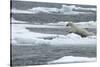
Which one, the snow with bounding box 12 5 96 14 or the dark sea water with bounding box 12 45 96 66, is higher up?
the snow with bounding box 12 5 96 14

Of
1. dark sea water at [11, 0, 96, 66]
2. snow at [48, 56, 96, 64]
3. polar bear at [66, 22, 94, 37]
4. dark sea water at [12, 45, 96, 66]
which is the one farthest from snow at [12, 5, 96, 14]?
snow at [48, 56, 96, 64]

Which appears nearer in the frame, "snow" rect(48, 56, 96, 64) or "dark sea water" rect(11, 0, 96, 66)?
"dark sea water" rect(11, 0, 96, 66)

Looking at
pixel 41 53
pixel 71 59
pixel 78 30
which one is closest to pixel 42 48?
pixel 41 53

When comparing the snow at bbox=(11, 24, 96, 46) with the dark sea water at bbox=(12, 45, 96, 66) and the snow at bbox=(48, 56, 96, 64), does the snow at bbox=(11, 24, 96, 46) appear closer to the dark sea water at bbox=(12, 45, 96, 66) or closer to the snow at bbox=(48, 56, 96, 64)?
the dark sea water at bbox=(12, 45, 96, 66)

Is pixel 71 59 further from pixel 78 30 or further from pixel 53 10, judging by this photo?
pixel 53 10

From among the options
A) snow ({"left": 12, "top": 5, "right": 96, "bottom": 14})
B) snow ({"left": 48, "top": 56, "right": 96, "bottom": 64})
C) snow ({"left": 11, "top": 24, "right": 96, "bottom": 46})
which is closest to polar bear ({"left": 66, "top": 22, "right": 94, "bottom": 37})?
snow ({"left": 11, "top": 24, "right": 96, "bottom": 46})

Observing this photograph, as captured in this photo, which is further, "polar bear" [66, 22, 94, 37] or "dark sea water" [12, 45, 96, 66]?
"polar bear" [66, 22, 94, 37]

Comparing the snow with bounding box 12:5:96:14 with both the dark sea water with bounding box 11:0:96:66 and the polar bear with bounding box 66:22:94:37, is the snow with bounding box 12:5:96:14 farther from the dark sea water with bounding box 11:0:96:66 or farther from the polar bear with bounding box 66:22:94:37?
the polar bear with bounding box 66:22:94:37

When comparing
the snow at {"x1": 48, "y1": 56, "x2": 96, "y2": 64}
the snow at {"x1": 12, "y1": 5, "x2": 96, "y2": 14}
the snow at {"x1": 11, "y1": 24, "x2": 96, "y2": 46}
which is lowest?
the snow at {"x1": 48, "y1": 56, "x2": 96, "y2": 64}

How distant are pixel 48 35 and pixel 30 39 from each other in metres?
0.19

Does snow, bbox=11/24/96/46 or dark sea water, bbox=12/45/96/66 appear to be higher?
snow, bbox=11/24/96/46

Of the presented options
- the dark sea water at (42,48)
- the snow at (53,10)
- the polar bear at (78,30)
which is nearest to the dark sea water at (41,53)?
the dark sea water at (42,48)
